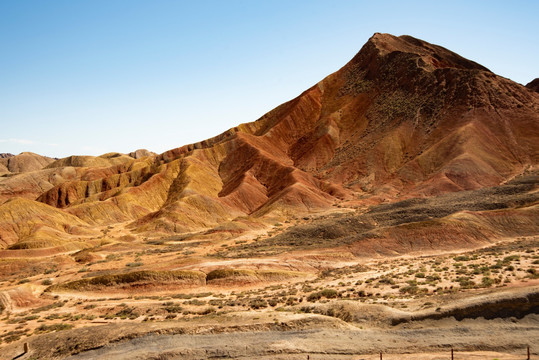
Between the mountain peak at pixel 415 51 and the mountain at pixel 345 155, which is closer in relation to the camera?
the mountain at pixel 345 155

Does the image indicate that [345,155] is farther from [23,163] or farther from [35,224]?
[23,163]

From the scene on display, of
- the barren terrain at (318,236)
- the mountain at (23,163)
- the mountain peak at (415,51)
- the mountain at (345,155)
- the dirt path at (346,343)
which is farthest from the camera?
the mountain at (23,163)

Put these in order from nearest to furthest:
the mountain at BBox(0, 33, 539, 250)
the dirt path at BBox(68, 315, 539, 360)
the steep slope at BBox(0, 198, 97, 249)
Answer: the dirt path at BBox(68, 315, 539, 360), the steep slope at BBox(0, 198, 97, 249), the mountain at BBox(0, 33, 539, 250)

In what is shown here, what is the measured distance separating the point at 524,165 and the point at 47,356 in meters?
82.1

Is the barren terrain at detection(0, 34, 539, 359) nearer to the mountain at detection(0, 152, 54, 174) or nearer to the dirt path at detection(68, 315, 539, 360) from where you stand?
the dirt path at detection(68, 315, 539, 360)

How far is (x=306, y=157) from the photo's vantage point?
329 feet

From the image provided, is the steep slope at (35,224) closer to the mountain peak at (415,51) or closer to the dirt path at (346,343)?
the dirt path at (346,343)

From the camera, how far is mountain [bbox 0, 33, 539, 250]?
75875 mm

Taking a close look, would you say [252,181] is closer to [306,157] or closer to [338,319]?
[306,157]

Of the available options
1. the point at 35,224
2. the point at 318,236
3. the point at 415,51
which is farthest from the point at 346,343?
the point at 415,51

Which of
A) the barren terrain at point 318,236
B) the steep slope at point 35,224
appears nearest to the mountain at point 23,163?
the barren terrain at point 318,236

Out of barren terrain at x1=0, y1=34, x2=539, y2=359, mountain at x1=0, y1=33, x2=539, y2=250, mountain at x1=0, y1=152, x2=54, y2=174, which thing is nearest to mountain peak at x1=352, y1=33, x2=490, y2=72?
mountain at x1=0, y1=33, x2=539, y2=250

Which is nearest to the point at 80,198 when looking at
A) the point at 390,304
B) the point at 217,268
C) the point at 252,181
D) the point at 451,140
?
the point at 252,181

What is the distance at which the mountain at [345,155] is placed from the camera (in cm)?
A: 7588
